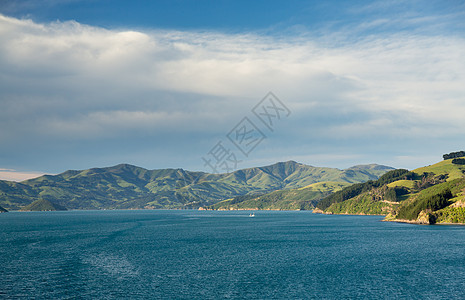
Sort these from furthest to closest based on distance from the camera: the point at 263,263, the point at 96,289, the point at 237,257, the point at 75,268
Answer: the point at 237,257
the point at 263,263
the point at 75,268
the point at 96,289

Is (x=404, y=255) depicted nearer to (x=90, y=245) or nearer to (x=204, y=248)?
(x=204, y=248)

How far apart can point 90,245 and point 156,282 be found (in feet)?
238

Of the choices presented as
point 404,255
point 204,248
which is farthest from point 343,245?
point 204,248

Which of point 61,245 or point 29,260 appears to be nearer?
point 29,260

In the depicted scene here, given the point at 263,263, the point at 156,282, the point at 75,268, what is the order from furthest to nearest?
the point at 263,263, the point at 75,268, the point at 156,282

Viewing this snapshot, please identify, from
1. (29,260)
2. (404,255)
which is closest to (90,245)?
(29,260)

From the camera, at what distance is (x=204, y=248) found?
13162 cm

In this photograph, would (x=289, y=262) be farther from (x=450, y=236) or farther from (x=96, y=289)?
(x=450, y=236)

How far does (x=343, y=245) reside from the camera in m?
138

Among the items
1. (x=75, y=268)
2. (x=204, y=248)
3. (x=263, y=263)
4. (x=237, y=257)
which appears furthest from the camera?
(x=204, y=248)

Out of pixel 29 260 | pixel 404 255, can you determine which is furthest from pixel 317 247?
pixel 29 260

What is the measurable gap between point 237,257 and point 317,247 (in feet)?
127

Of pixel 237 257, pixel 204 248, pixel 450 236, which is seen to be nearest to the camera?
pixel 237 257

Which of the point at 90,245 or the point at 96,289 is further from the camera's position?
the point at 90,245
